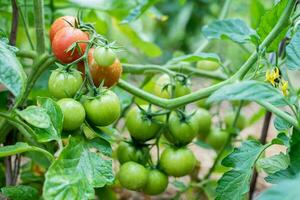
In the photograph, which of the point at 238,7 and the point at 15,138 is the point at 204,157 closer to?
the point at 15,138

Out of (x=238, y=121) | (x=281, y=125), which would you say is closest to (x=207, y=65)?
(x=238, y=121)

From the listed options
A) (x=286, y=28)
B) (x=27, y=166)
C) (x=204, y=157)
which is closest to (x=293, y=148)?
(x=286, y=28)

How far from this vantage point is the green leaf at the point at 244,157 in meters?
0.93

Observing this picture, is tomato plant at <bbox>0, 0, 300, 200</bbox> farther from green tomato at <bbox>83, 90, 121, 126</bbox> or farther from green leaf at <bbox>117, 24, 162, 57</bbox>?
green leaf at <bbox>117, 24, 162, 57</bbox>

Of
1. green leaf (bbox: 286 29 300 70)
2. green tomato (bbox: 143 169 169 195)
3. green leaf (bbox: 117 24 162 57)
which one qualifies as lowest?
green tomato (bbox: 143 169 169 195)

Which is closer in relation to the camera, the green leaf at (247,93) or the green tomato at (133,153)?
the green leaf at (247,93)

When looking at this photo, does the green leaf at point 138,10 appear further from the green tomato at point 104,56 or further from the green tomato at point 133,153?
the green tomato at point 104,56

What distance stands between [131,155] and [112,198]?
0.19 metres

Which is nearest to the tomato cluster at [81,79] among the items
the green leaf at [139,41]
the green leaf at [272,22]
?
the green leaf at [272,22]

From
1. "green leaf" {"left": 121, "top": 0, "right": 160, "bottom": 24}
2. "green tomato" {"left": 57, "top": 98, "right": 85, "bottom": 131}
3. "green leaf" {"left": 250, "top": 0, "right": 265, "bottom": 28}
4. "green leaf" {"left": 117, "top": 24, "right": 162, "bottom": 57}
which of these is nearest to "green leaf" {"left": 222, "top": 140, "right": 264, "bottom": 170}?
"green tomato" {"left": 57, "top": 98, "right": 85, "bottom": 131}

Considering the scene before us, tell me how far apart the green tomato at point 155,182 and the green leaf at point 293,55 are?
13.9 inches

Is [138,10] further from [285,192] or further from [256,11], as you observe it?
[285,192]

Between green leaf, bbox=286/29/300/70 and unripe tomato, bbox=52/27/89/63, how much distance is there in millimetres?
331

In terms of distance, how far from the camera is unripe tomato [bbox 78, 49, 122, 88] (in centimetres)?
94
